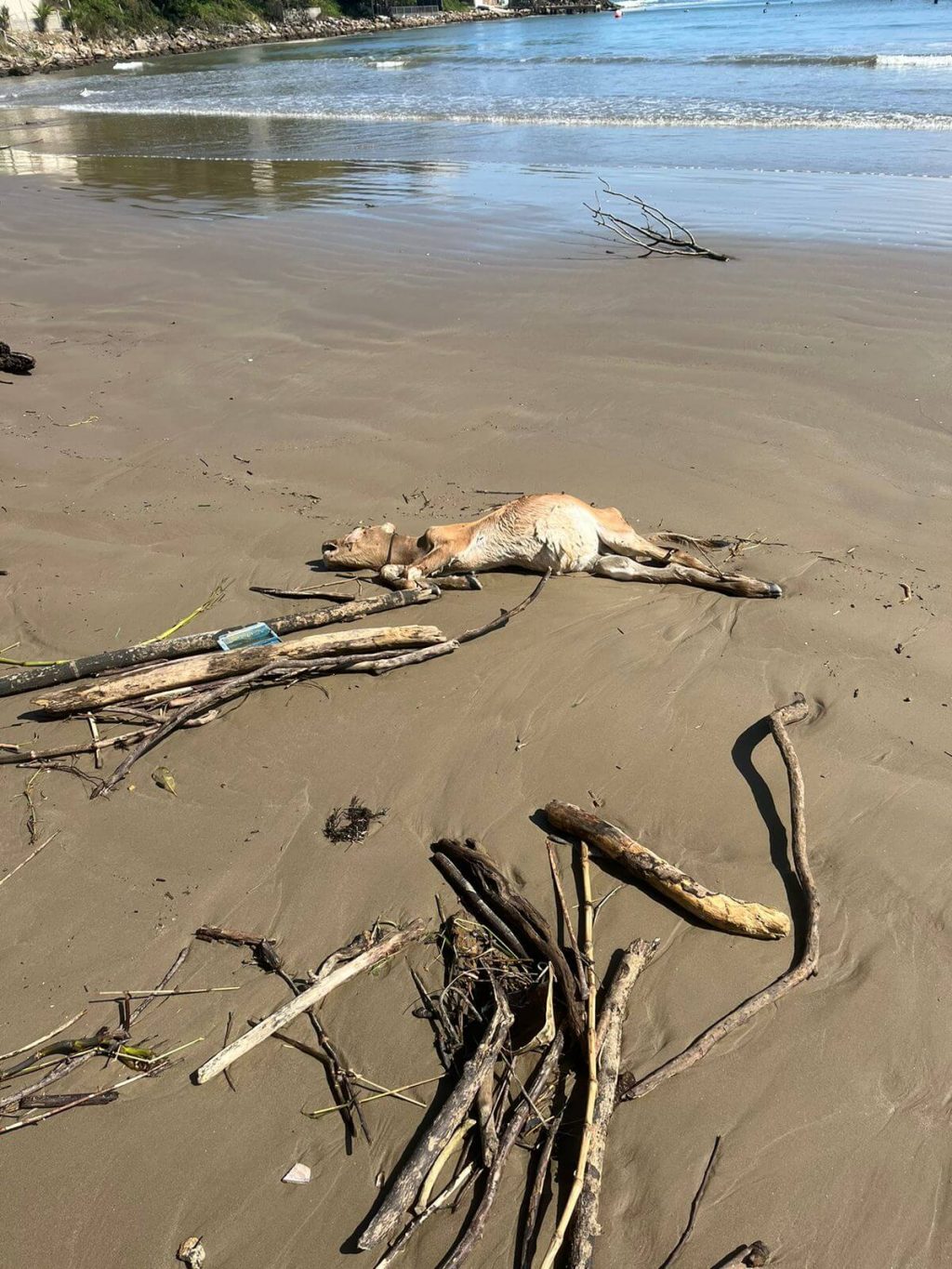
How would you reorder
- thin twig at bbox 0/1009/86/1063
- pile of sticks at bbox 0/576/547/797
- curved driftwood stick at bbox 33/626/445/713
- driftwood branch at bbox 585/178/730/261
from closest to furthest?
thin twig at bbox 0/1009/86/1063, pile of sticks at bbox 0/576/547/797, curved driftwood stick at bbox 33/626/445/713, driftwood branch at bbox 585/178/730/261

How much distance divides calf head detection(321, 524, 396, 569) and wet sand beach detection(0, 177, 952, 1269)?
0.30 metres

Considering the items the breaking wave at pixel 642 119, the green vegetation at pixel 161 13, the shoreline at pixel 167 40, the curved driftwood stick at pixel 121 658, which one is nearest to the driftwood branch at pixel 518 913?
the curved driftwood stick at pixel 121 658

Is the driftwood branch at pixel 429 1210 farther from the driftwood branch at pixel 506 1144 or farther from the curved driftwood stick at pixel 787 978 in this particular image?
the curved driftwood stick at pixel 787 978

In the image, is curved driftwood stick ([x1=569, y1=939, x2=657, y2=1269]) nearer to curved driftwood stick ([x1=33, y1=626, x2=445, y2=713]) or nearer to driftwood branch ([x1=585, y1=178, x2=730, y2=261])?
curved driftwood stick ([x1=33, y1=626, x2=445, y2=713])

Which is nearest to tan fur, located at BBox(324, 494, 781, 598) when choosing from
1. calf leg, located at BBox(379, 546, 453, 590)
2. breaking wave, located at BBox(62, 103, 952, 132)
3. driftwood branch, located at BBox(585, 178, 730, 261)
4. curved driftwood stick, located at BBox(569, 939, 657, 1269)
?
calf leg, located at BBox(379, 546, 453, 590)

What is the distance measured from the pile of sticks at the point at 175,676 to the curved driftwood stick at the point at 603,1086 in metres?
1.70

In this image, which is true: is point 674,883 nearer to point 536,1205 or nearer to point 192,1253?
point 536,1205

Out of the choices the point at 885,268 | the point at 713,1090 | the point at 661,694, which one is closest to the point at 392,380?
the point at 661,694

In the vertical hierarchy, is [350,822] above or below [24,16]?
below

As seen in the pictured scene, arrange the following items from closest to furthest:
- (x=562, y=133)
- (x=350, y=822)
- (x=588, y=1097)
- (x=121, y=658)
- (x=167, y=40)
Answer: (x=588, y=1097)
(x=350, y=822)
(x=121, y=658)
(x=562, y=133)
(x=167, y=40)

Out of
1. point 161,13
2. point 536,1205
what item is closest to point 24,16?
point 161,13

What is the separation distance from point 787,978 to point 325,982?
1.34 m

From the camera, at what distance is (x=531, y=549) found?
15.1ft

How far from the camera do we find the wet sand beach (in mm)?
2256
